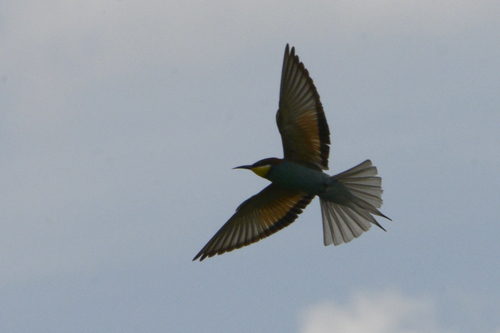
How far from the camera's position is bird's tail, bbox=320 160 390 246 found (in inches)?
308

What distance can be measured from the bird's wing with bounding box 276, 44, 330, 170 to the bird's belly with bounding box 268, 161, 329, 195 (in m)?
0.15

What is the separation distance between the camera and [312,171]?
788 cm

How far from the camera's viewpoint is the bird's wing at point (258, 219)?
8.45 metres

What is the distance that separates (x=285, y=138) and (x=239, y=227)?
1.09 m

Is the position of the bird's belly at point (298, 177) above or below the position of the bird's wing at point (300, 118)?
below

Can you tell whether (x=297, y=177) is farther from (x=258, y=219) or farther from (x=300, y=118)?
(x=258, y=219)

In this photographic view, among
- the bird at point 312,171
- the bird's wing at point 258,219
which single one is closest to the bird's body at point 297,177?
the bird at point 312,171

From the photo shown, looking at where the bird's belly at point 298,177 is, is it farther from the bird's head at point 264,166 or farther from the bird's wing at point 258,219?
the bird's wing at point 258,219

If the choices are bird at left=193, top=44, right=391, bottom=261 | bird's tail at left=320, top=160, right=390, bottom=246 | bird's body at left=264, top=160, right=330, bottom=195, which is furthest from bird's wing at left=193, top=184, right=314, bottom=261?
bird's body at left=264, top=160, right=330, bottom=195

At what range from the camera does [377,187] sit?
7863 mm

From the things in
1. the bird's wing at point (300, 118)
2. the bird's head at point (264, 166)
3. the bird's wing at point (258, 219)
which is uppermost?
the bird's wing at point (300, 118)

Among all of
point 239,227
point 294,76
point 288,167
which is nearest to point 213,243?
point 239,227

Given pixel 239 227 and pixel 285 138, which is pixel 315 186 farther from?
pixel 239 227

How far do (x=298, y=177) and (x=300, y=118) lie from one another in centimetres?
52
